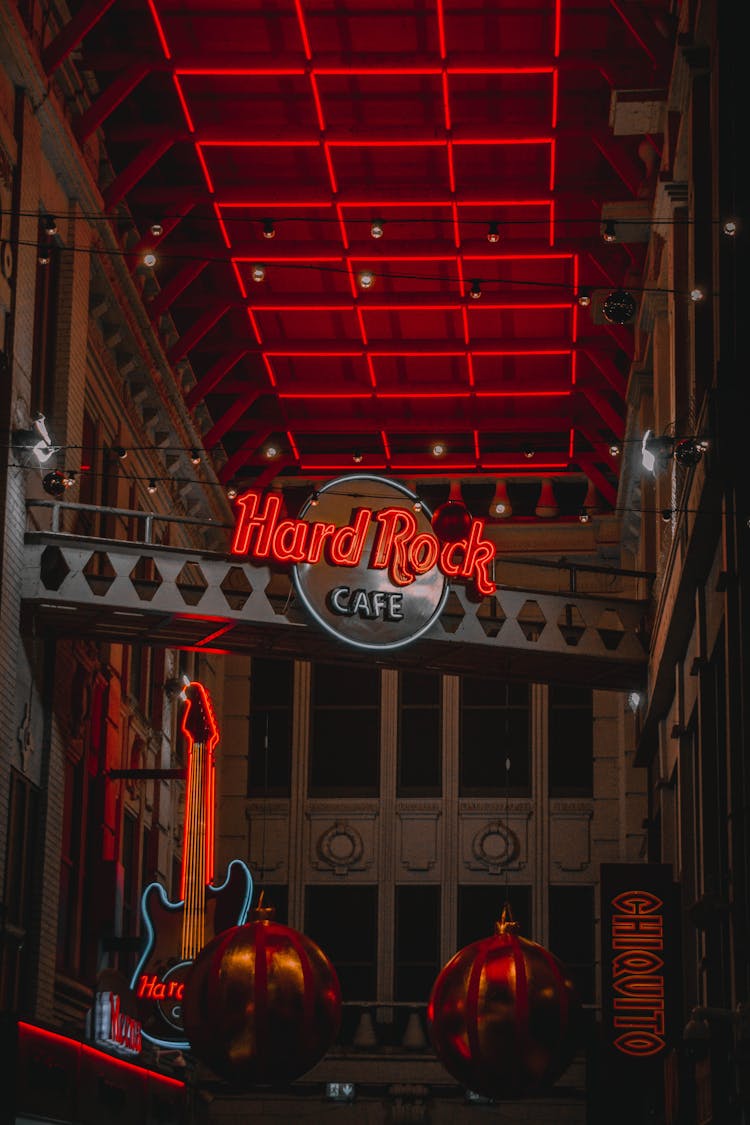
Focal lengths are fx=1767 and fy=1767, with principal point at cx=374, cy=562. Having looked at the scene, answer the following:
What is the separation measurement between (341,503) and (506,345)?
8.29 m

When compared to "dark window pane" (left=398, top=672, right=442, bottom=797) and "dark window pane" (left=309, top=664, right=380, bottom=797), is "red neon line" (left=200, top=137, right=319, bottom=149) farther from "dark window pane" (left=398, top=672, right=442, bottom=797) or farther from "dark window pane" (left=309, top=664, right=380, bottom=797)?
"dark window pane" (left=398, top=672, right=442, bottom=797)

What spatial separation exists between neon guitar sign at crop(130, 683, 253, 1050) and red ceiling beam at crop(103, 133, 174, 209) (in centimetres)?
664

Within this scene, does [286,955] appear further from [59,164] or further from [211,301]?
[211,301]

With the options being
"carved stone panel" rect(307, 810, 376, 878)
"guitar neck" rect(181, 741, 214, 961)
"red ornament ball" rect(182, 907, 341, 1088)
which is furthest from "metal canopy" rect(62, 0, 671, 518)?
"red ornament ball" rect(182, 907, 341, 1088)

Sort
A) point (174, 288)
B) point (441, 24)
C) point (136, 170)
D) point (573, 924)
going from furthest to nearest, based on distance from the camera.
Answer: point (573, 924) → point (174, 288) → point (136, 170) → point (441, 24)

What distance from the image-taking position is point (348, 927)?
102 ft

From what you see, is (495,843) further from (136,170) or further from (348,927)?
(136,170)

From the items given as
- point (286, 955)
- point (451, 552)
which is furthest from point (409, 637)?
point (286, 955)

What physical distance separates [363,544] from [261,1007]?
28.1 ft

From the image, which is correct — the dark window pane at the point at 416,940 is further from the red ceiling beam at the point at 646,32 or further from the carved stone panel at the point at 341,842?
the red ceiling beam at the point at 646,32

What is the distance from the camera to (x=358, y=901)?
31.2 metres

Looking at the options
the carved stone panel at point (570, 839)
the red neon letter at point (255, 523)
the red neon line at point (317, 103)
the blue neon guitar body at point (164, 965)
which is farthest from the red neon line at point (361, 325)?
the carved stone panel at point (570, 839)

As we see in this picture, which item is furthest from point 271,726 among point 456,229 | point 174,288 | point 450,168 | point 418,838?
point 450,168

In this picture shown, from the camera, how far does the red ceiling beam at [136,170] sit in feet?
72.7
